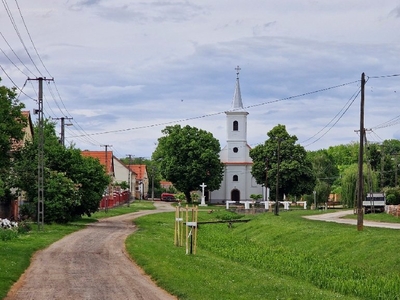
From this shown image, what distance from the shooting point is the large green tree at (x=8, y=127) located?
47.4 meters

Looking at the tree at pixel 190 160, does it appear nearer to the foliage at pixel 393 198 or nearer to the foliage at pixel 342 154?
the foliage at pixel 393 198

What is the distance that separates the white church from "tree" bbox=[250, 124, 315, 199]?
41.7ft

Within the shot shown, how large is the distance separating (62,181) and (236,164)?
219 feet

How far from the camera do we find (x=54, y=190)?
171ft

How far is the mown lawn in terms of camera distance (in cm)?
2136

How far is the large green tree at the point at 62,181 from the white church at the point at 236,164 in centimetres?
5882

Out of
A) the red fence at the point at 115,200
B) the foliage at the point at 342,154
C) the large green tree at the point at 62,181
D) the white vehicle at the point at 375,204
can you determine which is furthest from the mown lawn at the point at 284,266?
the foliage at the point at 342,154

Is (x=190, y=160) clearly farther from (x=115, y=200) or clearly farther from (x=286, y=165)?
(x=286, y=165)

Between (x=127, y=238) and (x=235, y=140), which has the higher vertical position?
(x=235, y=140)

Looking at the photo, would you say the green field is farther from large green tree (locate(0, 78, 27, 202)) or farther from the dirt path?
large green tree (locate(0, 78, 27, 202))

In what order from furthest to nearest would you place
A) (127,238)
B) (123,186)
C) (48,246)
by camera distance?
1. (123,186)
2. (127,238)
3. (48,246)

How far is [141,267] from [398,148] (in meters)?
132

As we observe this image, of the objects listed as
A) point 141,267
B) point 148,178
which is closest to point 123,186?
point 148,178

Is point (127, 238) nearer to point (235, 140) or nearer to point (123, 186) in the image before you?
point (235, 140)
